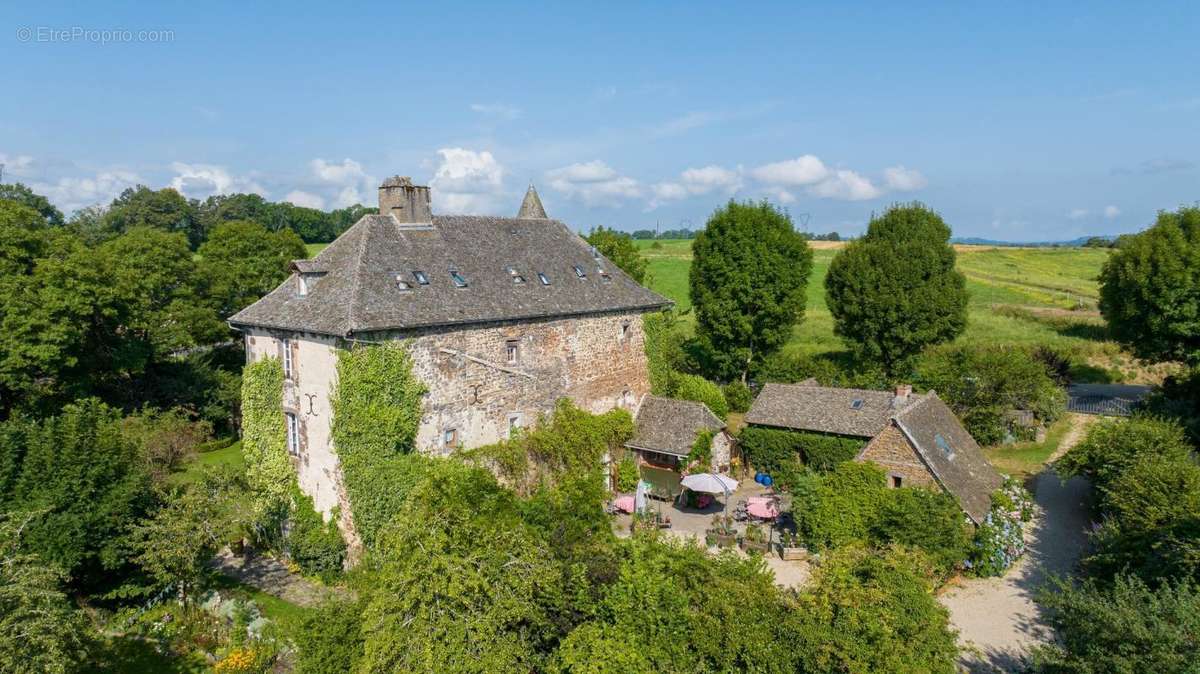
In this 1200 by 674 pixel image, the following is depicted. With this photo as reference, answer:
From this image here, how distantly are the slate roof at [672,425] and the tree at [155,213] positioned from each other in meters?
61.6

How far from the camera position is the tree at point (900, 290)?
38844mm

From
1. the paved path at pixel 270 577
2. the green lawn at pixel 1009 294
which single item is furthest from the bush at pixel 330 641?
the green lawn at pixel 1009 294

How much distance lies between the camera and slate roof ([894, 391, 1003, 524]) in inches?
920

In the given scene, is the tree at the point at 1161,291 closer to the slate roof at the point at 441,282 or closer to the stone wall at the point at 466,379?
the slate roof at the point at 441,282

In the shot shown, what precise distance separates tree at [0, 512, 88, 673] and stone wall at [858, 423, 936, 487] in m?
23.1

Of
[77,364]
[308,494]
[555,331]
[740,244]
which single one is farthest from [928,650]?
[77,364]

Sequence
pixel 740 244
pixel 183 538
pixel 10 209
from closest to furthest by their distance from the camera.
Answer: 1. pixel 183 538
2. pixel 10 209
3. pixel 740 244

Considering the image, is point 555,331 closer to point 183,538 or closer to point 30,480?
point 183,538

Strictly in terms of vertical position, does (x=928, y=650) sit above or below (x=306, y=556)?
above

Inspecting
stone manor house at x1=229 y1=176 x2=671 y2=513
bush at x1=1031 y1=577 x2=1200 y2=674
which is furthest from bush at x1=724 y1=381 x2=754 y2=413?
bush at x1=1031 y1=577 x2=1200 y2=674

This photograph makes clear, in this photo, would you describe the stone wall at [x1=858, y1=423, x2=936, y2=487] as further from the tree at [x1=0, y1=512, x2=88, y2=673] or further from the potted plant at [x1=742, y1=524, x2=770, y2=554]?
the tree at [x1=0, y1=512, x2=88, y2=673]

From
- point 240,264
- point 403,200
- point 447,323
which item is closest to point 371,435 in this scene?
point 447,323

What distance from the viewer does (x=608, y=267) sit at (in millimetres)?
32844

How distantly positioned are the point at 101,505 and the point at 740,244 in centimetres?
3117
